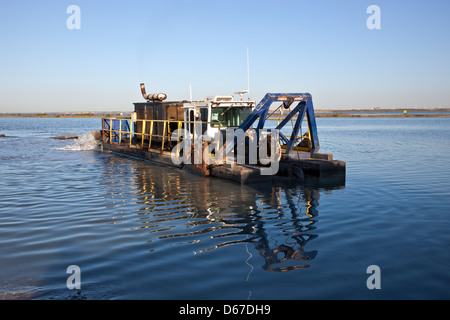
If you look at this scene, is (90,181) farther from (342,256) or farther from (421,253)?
(421,253)

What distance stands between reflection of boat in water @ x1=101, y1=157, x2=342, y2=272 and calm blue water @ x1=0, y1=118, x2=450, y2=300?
0.04 metres

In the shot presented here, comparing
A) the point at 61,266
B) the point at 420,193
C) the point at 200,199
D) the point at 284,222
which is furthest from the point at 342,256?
the point at 420,193

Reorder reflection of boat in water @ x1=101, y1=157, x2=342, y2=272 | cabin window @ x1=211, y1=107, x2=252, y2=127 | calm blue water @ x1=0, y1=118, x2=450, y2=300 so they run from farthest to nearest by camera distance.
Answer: cabin window @ x1=211, y1=107, x2=252, y2=127 < reflection of boat in water @ x1=101, y1=157, x2=342, y2=272 < calm blue water @ x1=0, y1=118, x2=450, y2=300

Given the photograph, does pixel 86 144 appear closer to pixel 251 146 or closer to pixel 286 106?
pixel 251 146

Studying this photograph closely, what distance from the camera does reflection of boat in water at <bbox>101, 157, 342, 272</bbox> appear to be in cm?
754

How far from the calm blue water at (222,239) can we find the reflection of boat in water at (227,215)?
39mm

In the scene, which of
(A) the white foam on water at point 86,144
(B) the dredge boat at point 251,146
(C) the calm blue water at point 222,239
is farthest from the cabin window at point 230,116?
(A) the white foam on water at point 86,144

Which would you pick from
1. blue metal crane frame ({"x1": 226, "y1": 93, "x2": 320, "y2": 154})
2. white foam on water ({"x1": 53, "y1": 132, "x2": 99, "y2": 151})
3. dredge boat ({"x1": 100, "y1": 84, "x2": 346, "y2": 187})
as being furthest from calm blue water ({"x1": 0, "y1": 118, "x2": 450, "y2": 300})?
white foam on water ({"x1": 53, "y1": 132, "x2": 99, "y2": 151})

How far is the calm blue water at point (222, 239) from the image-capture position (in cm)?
579

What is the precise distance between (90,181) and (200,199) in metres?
5.27

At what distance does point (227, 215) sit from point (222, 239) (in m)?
2.03

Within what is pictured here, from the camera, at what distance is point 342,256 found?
700 cm

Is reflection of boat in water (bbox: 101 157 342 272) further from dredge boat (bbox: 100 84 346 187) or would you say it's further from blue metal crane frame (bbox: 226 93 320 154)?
blue metal crane frame (bbox: 226 93 320 154)

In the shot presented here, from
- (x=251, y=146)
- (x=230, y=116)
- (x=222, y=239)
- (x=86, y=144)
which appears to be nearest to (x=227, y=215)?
(x=222, y=239)
